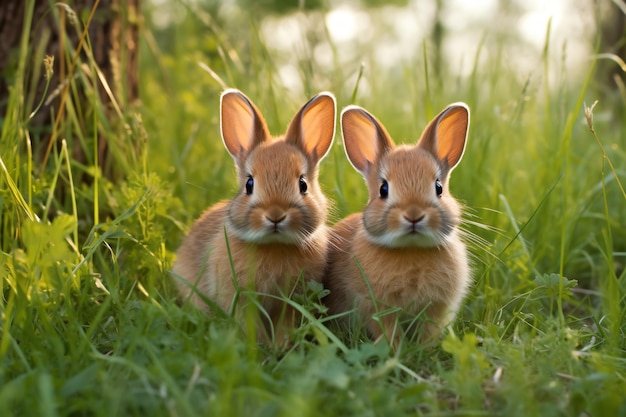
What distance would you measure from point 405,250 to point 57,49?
8.93 ft

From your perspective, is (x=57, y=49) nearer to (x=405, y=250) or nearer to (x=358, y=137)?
(x=358, y=137)

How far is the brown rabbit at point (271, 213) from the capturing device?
328cm

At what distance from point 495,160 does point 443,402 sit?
2715 mm

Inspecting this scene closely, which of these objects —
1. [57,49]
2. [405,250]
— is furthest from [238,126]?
[57,49]

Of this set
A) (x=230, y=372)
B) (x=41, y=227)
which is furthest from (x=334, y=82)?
(x=230, y=372)

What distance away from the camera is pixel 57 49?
15.0 feet

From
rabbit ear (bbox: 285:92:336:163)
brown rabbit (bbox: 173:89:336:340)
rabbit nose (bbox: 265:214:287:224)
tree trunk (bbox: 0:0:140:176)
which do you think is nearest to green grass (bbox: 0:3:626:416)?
tree trunk (bbox: 0:0:140:176)

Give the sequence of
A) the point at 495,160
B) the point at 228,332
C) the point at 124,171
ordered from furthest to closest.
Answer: the point at 495,160 → the point at 124,171 → the point at 228,332

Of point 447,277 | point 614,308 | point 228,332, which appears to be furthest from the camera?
point 447,277

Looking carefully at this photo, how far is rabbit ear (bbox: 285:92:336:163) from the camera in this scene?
3.65m

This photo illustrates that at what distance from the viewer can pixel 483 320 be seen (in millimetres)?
3480

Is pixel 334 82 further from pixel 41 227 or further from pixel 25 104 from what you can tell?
pixel 41 227

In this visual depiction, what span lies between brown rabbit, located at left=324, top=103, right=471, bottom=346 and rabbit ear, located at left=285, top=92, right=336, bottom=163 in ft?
0.86

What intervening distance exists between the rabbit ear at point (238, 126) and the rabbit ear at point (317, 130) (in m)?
0.16
